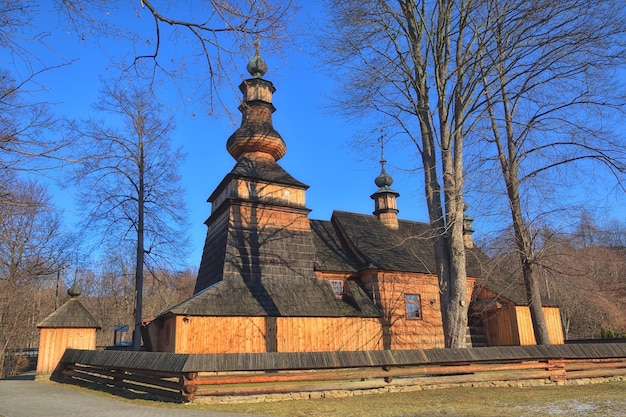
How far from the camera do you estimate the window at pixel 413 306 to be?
68.8 ft

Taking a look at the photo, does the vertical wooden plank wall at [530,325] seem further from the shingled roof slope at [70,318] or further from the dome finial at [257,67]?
the shingled roof slope at [70,318]

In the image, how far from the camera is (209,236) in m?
21.1

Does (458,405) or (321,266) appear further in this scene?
(321,266)

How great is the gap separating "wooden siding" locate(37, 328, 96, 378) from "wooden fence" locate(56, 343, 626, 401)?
17.8 feet

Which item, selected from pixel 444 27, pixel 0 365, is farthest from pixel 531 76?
pixel 0 365

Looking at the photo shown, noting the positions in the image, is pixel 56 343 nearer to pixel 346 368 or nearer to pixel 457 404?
pixel 346 368

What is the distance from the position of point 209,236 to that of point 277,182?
456cm

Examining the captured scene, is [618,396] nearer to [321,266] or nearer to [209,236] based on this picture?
[321,266]

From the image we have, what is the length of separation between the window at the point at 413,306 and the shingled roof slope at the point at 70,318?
45.8 ft

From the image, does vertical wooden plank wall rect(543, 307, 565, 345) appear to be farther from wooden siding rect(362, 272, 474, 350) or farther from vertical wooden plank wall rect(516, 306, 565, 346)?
wooden siding rect(362, 272, 474, 350)

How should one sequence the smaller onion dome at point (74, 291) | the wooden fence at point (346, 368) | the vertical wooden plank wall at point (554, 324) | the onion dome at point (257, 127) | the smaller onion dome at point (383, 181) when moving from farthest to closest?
the smaller onion dome at point (383, 181) < the vertical wooden plank wall at point (554, 324) < the onion dome at point (257, 127) < the smaller onion dome at point (74, 291) < the wooden fence at point (346, 368)

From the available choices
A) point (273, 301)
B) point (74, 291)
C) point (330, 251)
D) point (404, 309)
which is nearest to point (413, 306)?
point (404, 309)

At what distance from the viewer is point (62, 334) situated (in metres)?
17.0

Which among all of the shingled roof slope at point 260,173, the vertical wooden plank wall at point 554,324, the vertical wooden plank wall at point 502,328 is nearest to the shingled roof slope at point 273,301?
the shingled roof slope at point 260,173
